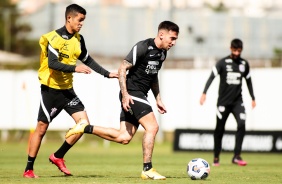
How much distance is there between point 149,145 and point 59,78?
1945 millimetres

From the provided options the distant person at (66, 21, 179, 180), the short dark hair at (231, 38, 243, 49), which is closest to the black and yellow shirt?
the distant person at (66, 21, 179, 180)

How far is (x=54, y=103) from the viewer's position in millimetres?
14078

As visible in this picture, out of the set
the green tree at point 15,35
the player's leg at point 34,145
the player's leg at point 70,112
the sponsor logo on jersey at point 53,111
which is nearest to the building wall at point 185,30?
the green tree at point 15,35

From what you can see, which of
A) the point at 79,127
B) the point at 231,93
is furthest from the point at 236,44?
the point at 79,127

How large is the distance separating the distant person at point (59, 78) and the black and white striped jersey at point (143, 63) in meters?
0.33

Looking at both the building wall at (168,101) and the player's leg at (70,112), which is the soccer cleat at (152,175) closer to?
the player's leg at (70,112)

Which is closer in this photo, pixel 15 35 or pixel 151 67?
pixel 151 67

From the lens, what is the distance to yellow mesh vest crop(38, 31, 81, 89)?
13750 millimetres

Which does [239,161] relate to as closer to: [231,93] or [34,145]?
[231,93]

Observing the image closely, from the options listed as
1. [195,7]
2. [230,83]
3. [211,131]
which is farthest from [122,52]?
[230,83]

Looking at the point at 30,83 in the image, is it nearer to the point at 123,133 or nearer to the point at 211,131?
the point at 211,131

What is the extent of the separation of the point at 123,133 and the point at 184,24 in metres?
42.7

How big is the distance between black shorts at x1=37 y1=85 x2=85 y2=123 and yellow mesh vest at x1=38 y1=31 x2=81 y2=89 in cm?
10

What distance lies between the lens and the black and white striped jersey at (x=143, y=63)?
528 inches
